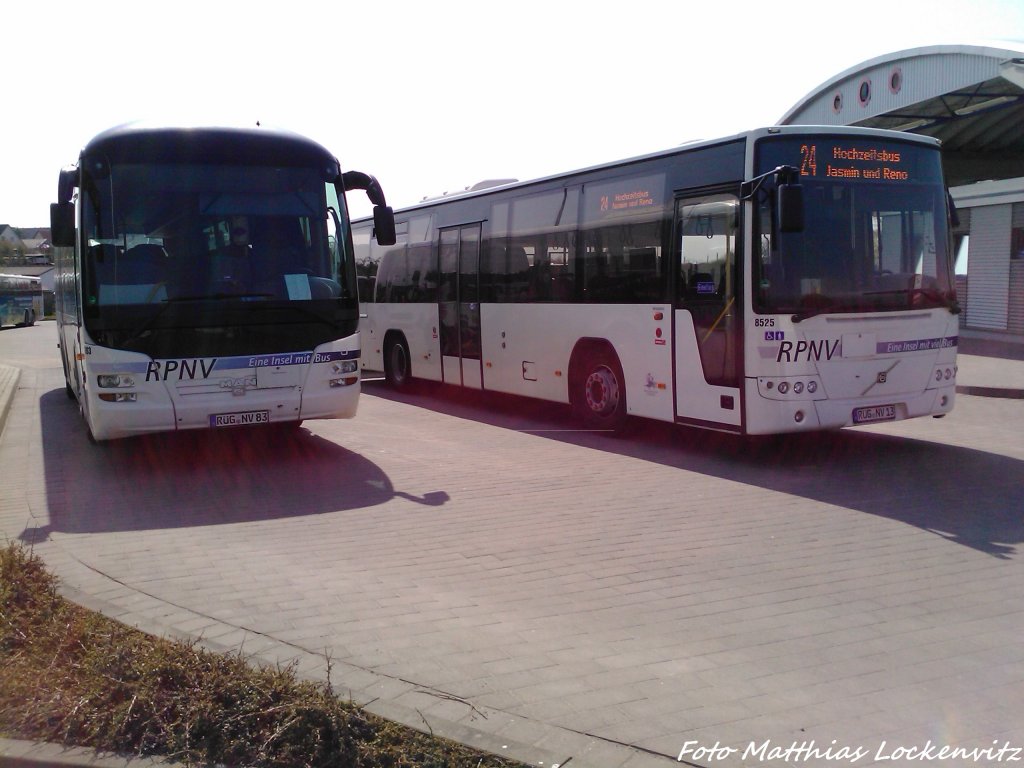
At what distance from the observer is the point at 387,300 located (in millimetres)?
18266

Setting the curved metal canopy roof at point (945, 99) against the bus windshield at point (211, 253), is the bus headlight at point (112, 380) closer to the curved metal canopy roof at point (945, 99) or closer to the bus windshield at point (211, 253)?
the bus windshield at point (211, 253)

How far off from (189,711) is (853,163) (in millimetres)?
8418

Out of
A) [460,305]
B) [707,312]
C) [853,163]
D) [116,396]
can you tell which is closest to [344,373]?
[116,396]

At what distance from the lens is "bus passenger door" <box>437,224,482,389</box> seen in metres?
→ 15.4

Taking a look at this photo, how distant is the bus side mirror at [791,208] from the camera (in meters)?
9.28

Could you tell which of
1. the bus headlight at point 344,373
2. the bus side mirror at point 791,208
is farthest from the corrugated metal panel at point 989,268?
the bus headlight at point 344,373

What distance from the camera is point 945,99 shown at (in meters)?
24.8

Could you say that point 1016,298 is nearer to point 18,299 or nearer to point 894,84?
point 894,84

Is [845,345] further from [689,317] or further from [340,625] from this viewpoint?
[340,625]

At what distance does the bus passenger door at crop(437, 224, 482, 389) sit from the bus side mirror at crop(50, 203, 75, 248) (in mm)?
6499

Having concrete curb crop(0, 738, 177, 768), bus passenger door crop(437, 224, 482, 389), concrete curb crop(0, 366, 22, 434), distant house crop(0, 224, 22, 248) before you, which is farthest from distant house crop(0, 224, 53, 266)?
concrete curb crop(0, 738, 177, 768)

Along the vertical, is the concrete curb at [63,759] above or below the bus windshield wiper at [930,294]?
below

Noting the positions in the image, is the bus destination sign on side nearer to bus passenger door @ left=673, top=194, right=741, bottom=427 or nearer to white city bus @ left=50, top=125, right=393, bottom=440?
bus passenger door @ left=673, top=194, right=741, bottom=427

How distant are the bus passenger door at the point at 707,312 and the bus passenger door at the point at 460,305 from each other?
4.97 metres
